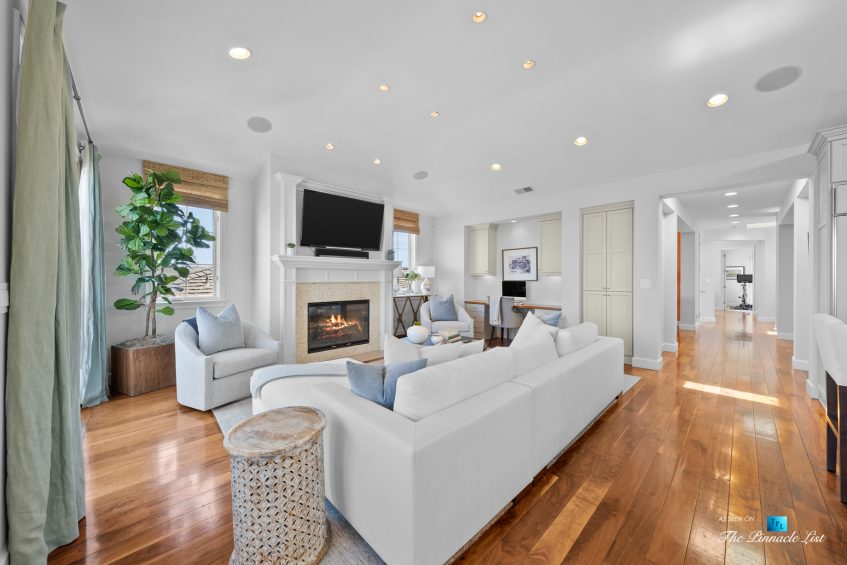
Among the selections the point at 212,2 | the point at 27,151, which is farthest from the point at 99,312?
the point at 212,2

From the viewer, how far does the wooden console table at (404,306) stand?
6.43 metres

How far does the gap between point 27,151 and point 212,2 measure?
169cm

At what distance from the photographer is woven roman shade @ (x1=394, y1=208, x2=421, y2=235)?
654cm

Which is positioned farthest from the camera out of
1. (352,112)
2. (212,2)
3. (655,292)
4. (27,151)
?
(655,292)

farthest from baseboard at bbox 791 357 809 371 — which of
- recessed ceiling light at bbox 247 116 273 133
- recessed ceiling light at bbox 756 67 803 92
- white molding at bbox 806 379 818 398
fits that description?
recessed ceiling light at bbox 247 116 273 133

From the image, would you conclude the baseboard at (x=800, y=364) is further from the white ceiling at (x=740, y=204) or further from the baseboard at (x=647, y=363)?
the white ceiling at (x=740, y=204)

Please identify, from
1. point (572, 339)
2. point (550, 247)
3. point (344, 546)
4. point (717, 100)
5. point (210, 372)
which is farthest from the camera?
point (550, 247)

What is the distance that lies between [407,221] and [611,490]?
5510 mm

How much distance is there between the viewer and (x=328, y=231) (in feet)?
15.2

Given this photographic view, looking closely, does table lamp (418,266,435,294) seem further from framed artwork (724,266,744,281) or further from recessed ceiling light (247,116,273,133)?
framed artwork (724,266,744,281)

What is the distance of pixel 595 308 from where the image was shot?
500 centimetres

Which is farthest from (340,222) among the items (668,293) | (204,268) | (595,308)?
(668,293)

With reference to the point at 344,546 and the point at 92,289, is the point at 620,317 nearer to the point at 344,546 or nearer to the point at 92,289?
the point at 344,546

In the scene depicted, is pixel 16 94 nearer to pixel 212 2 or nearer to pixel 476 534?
pixel 212 2
